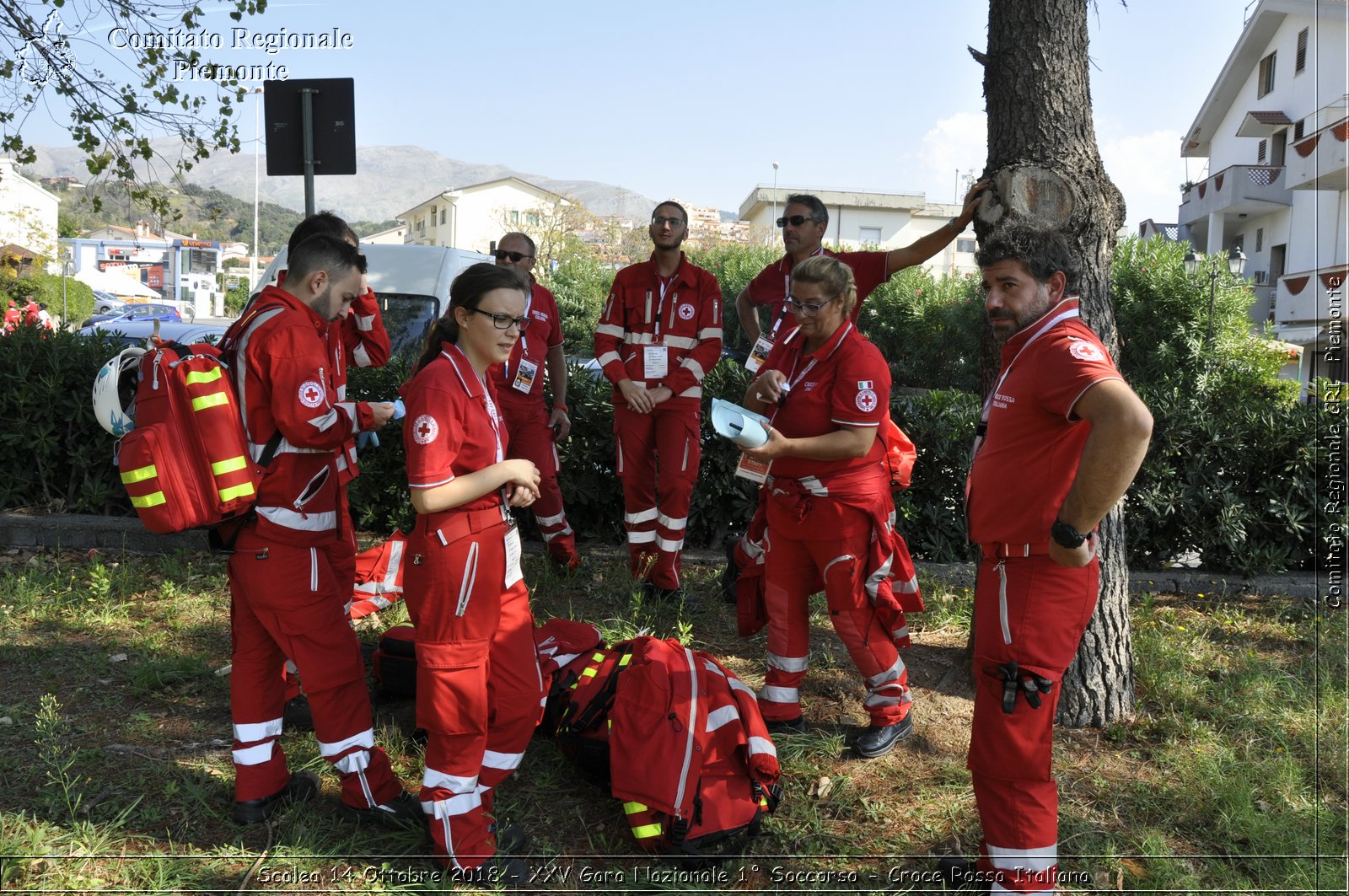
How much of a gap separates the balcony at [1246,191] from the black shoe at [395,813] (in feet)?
111

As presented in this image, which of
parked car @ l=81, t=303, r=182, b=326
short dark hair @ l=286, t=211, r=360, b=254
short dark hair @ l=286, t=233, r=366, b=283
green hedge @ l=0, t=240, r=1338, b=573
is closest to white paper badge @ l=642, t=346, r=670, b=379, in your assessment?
green hedge @ l=0, t=240, r=1338, b=573

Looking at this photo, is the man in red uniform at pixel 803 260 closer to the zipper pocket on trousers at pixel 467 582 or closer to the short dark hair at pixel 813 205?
the short dark hair at pixel 813 205

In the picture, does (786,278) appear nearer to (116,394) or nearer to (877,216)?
(116,394)

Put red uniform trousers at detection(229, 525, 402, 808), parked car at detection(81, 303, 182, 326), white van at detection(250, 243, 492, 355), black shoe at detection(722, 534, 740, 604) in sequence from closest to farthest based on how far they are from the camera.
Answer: red uniform trousers at detection(229, 525, 402, 808) < black shoe at detection(722, 534, 740, 604) < white van at detection(250, 243, 492, 355) < parked car at detection(81, 303, 182, 326)

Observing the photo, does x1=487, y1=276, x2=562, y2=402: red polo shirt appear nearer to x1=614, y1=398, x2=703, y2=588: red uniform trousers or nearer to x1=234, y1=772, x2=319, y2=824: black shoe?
x1=614, y1=398, x2=703, y2=588: red uniform trousers

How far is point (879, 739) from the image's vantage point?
4.06 m

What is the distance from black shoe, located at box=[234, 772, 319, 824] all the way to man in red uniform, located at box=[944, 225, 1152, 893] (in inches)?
97.4

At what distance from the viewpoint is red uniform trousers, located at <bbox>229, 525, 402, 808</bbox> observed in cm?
331

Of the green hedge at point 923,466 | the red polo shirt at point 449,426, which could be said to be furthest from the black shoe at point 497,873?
the green hedge at point 923,466

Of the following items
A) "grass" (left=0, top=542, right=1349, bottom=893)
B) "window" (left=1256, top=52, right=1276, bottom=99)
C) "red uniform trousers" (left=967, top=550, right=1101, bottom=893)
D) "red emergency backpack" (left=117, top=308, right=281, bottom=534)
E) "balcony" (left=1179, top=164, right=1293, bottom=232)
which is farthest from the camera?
"balcony" (left=1179, top=164, right=1293, bottom=232)

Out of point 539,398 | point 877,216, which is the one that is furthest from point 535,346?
point 877,216

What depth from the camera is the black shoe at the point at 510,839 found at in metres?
3.29

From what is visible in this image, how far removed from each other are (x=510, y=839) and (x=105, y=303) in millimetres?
56996

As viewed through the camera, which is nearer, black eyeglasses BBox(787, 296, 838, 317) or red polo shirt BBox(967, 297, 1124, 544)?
red polo shirt BBox(967, 297, 1124, 544)
